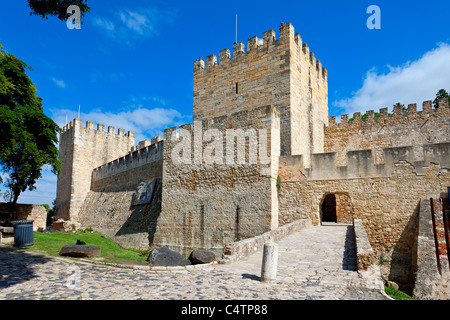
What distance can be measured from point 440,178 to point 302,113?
22.5 feet

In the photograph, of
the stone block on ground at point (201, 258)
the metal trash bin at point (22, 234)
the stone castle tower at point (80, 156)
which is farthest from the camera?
the stone castle tower at point (80, 156)

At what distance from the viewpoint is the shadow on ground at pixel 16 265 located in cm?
591

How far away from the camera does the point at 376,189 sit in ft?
36.2

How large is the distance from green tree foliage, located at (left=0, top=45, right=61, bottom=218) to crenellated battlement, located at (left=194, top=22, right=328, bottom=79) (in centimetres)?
841

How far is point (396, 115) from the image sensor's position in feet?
59.6

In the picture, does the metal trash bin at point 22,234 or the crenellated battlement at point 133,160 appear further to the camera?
the crenellated battlement at point 133,160

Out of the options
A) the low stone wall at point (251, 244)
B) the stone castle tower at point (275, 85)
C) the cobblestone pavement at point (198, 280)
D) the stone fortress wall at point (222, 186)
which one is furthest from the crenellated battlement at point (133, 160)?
the cobblestone pavement at point (198, 280)

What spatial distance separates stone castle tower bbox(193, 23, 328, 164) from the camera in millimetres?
14727

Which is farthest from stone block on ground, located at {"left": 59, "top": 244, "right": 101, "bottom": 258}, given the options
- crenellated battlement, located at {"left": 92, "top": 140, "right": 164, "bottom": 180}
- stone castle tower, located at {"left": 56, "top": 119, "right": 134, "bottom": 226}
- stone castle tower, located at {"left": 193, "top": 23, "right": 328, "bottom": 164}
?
stone castle tower, located at {"left": 56, "top": 119, "right": 134, "bottom": 226}

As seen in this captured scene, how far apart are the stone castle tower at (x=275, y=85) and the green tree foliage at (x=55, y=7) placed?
399 inches

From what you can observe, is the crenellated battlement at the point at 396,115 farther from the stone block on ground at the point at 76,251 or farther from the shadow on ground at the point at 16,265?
the shadow on ground at the point at 16,265
